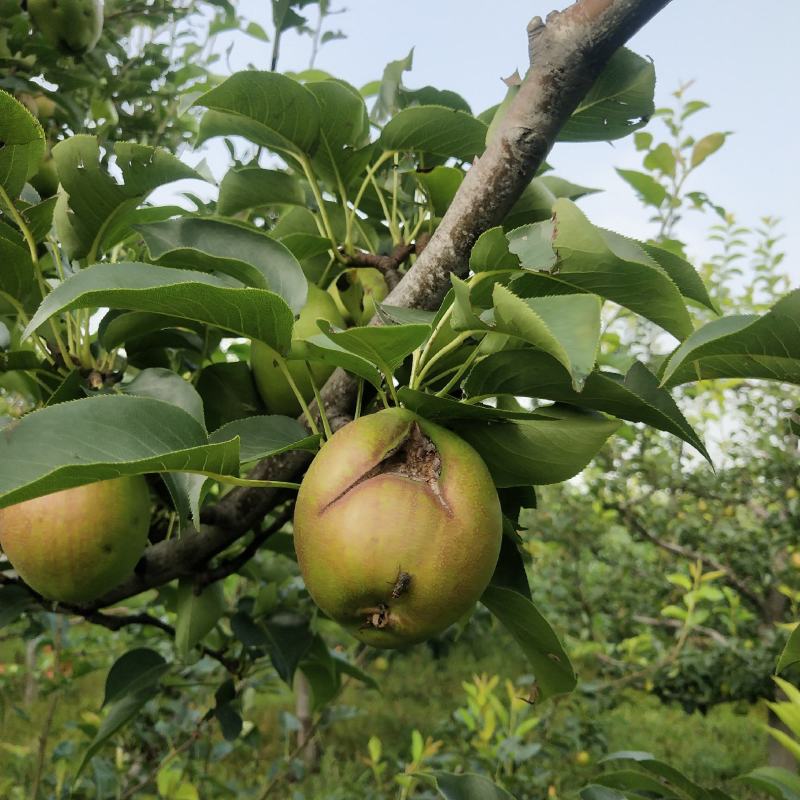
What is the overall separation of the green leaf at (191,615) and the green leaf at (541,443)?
0.55 m

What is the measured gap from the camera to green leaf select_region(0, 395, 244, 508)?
1.58 feet

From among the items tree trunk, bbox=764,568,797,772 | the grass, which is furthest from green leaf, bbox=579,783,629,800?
tree trunk, bbox=764,568,797,772

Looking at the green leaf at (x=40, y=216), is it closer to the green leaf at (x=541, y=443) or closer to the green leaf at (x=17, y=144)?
the green leaf at (x=17, y=144)

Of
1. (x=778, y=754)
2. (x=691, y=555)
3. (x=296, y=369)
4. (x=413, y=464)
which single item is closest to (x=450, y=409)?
(x=413, y=464)

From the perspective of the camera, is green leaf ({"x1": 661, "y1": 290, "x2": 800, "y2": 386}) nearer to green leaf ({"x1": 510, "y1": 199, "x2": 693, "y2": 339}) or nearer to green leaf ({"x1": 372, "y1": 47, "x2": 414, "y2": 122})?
green leaf ({"x1": 510, "y1": 199, "x2": 693, "y2": 339})

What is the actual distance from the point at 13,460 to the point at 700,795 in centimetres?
84

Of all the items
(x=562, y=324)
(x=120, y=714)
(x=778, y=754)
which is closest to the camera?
(x=562, y=324)

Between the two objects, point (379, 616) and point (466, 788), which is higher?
point (379, 616)

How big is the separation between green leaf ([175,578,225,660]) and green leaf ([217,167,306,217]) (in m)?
0.49

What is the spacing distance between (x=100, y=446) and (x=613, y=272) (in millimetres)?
375

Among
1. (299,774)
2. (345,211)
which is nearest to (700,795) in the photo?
(345,211)

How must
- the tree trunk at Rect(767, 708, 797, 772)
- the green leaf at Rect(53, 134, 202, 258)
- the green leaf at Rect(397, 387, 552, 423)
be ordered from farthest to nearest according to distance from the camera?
the tree trunk at Rect(767, 708, 797, 772)
the green leaf at Rect(53, 134, 202, 258)
the green leaf at Rect(397, 387, 552, 423)

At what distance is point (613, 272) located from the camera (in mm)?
533

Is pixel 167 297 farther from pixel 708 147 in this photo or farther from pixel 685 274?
pixel 708 147
